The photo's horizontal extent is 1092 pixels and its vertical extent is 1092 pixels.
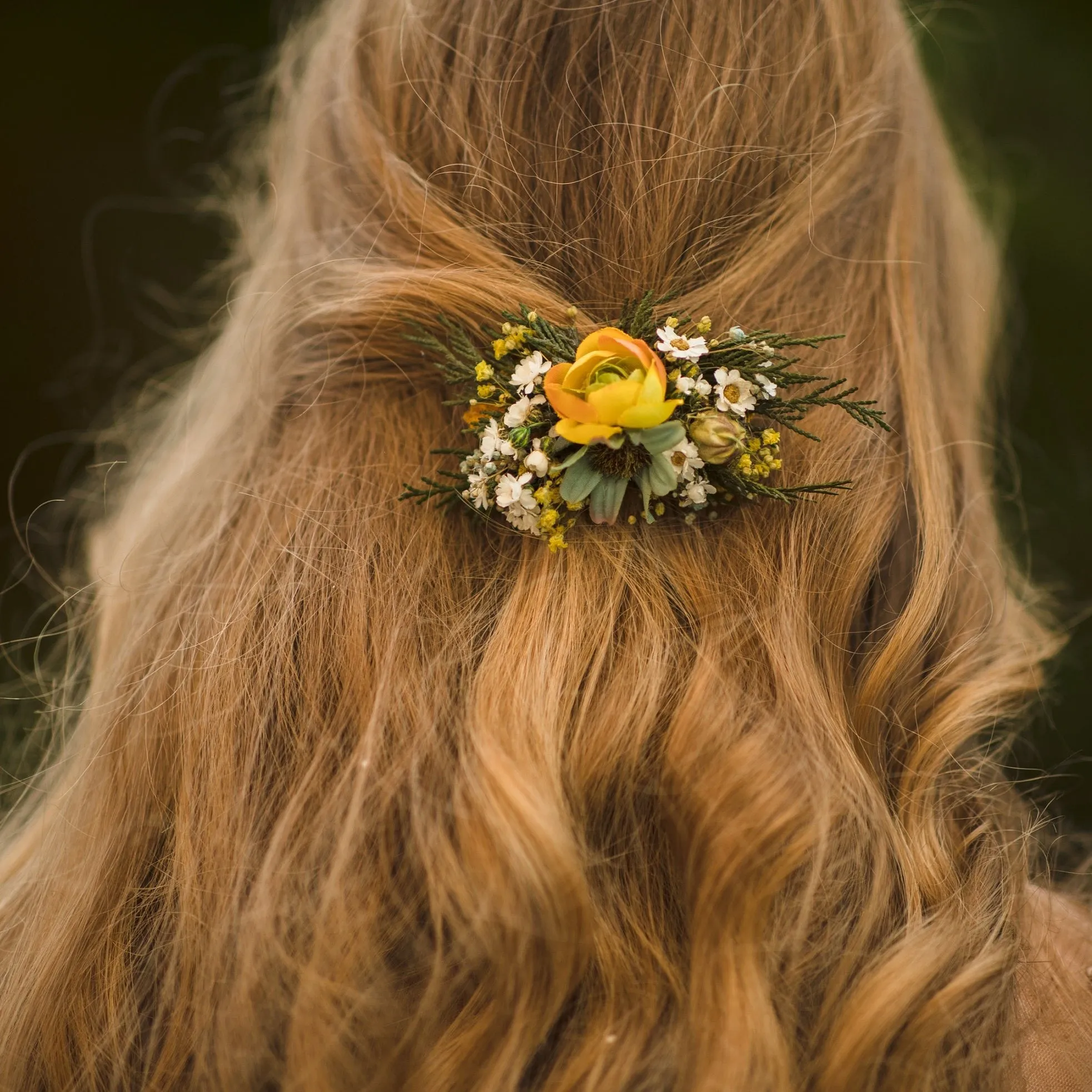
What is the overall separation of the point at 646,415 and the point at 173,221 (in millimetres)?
1418

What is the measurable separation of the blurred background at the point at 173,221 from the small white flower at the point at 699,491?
1137 mm

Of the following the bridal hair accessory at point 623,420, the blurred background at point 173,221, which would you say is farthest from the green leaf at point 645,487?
the blurred background at point 173,221

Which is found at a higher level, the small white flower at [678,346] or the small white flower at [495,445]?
the small white flower at [678,346]

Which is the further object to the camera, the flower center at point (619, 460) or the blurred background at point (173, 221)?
the blurred background at point (173, 221)

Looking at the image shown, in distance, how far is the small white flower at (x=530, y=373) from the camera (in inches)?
26.9

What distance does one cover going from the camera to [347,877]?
0.65 m

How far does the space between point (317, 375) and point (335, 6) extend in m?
0.48

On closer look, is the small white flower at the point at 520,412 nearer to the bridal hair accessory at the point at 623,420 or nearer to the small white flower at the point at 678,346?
the bridal hair accessory at the point at 623,420

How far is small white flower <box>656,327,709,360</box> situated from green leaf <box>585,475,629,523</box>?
11 cm

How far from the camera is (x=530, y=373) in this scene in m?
0.68

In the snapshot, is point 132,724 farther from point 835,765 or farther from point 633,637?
point 835,765

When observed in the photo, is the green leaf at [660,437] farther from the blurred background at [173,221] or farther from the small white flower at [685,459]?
the blurred background at [173,221]

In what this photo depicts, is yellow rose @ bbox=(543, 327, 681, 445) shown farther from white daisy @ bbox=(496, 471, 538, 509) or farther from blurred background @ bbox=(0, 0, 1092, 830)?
blurred background @ bbox=(0, 0, 1092, 830)

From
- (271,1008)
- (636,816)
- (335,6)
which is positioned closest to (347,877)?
(271,1008)
